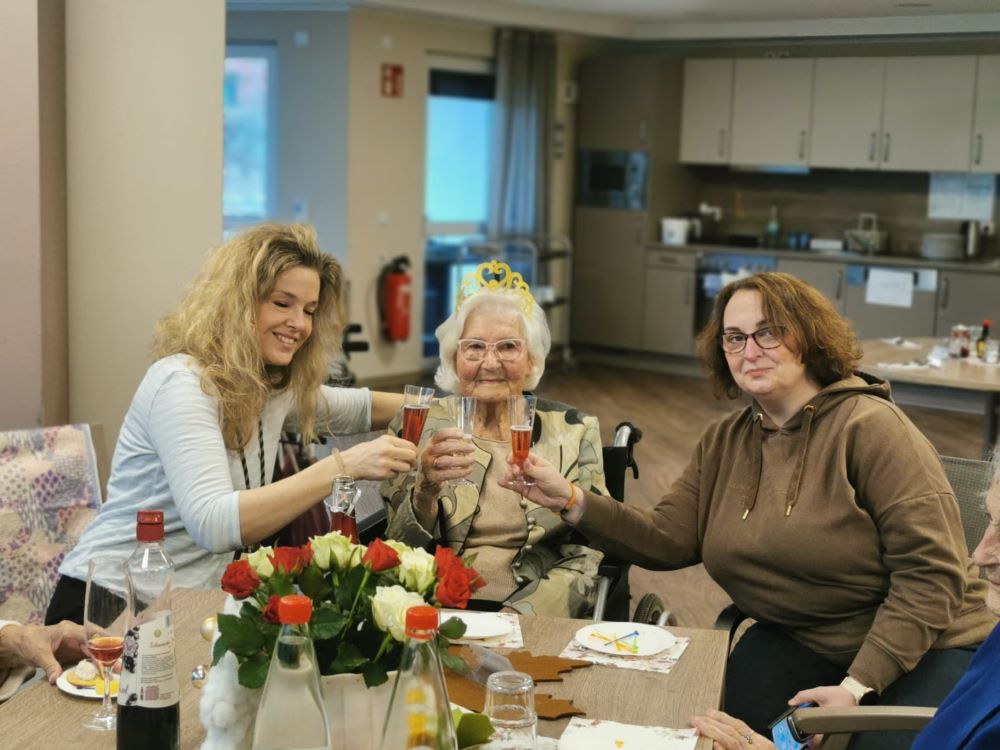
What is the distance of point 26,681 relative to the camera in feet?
7.65

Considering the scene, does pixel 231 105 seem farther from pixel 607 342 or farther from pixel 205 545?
pixel 205 545

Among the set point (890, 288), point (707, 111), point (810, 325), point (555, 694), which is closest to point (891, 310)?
point (890, 288)

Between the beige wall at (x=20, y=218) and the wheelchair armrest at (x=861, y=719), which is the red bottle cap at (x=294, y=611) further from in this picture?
the beige wall at (x=20, y=218)

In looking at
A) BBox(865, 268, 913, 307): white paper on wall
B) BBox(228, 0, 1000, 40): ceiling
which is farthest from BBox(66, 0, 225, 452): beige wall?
BBox(865, 268, 913, 307): white paper on wall

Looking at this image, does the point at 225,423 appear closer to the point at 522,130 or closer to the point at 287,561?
the point at 287,561

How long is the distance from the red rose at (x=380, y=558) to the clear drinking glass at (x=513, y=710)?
21 centimetres

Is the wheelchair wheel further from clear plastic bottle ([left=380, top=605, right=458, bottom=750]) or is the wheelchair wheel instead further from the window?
the window

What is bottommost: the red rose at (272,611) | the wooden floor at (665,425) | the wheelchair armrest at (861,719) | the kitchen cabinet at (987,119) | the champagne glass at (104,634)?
the wooden floor at (665,425)

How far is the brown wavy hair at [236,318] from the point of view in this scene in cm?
267

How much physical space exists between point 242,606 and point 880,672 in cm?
135

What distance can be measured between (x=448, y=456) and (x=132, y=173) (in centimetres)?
188

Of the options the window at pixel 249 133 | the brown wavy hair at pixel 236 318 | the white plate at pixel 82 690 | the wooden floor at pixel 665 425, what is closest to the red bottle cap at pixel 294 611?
the white plate at pixel 82 690

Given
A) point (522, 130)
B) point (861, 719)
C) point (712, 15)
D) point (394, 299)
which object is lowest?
point (861, 719)

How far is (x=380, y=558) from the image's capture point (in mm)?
1637
